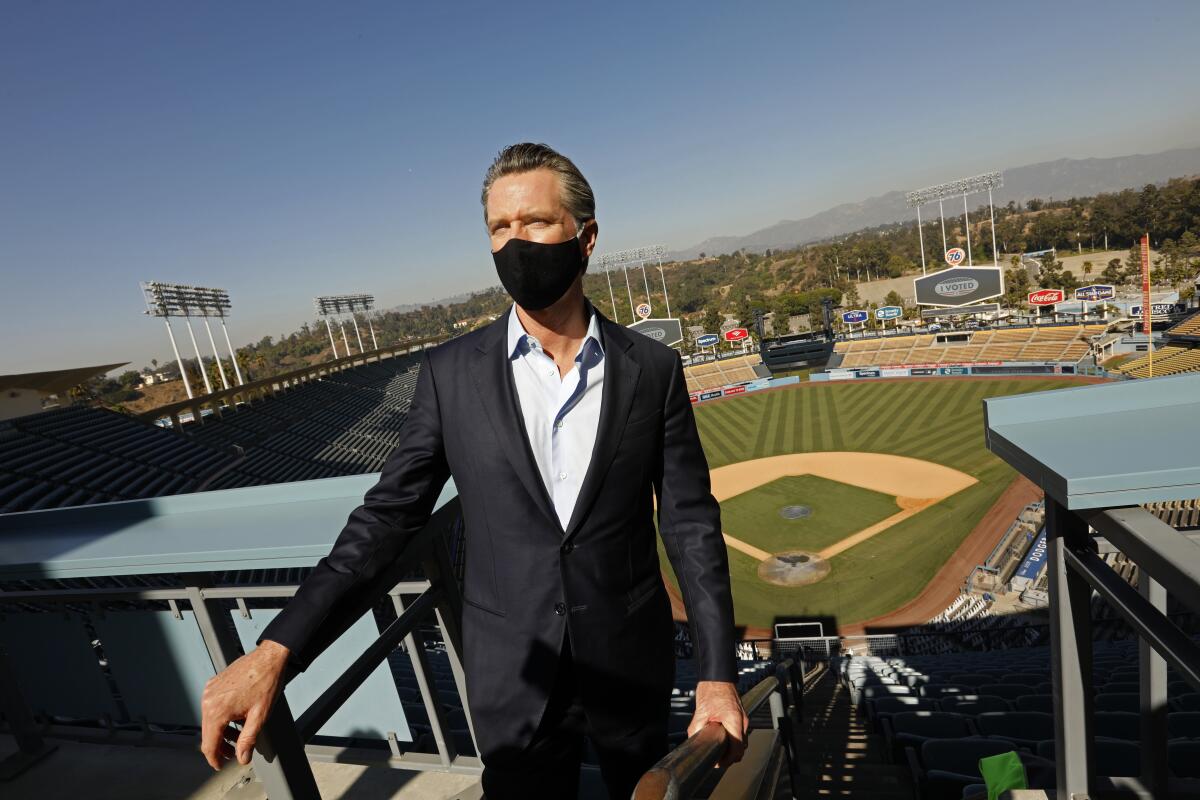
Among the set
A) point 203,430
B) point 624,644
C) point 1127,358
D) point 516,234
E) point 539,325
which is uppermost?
point 516,234

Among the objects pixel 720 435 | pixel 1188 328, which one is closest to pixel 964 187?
pixel 1188 328

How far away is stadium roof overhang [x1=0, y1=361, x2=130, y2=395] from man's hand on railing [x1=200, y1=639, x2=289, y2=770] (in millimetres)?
26706

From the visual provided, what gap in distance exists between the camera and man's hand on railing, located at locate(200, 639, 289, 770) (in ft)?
5.02

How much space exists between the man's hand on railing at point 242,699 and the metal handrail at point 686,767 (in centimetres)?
100

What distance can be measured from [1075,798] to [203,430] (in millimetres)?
33884

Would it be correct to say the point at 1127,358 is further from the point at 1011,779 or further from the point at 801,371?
the point at 1011,779

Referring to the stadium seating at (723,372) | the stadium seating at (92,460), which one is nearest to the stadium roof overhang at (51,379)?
Result: the stadium seating at (92,460)

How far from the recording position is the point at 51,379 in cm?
2245

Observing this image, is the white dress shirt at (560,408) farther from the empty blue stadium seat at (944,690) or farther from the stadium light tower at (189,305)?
the stadium light tower at (189,305)

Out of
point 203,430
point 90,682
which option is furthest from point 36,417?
point 90,682

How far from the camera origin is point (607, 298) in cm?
10462

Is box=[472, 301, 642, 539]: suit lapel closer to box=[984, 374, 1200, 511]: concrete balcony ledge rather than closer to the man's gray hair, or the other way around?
the man's gray hair

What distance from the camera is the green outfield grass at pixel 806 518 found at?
879 inches

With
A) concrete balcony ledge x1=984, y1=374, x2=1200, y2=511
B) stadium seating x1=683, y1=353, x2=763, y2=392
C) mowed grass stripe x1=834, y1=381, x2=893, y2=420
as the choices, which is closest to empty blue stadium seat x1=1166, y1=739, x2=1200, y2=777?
concrete balcony ledge x1=984, y1=374, x2=1200, y2=511
